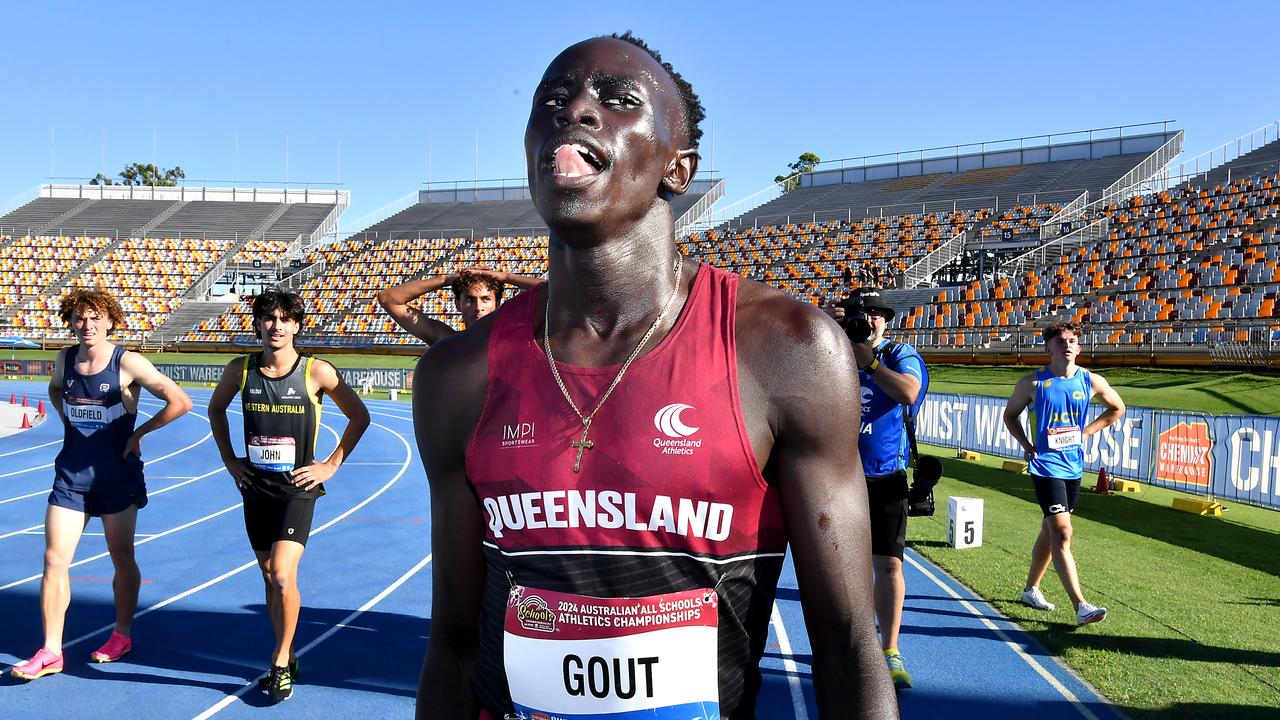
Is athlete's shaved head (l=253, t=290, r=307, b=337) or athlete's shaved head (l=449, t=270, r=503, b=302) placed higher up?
athlete's shaved head (l=449, t=270, r=503, b=302)

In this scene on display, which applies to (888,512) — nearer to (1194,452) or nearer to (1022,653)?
(1022,653)

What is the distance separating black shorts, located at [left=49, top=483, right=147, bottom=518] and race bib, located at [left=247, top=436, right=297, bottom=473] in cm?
76

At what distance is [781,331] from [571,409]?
0.32 meters

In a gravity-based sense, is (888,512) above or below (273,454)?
below

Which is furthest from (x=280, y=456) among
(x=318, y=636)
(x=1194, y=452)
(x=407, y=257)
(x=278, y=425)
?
(x=407, y=257)

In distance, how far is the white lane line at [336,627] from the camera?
543 centimetres

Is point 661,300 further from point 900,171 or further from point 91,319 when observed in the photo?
point 900,171

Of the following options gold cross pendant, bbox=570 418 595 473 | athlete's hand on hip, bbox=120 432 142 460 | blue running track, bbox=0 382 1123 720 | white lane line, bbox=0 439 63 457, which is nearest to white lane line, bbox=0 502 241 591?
blue running track, bbox=0 382 1123 720

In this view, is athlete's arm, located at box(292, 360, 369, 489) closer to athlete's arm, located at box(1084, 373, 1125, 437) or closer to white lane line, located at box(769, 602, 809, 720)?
white lane line, located at box(769, 602, 809, 720)

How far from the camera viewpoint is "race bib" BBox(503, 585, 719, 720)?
52.8 inches

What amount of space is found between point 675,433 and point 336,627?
6482 millimetres

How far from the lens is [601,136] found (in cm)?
133

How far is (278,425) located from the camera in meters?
5.86

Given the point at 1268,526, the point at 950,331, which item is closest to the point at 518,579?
the point at 1268,526
